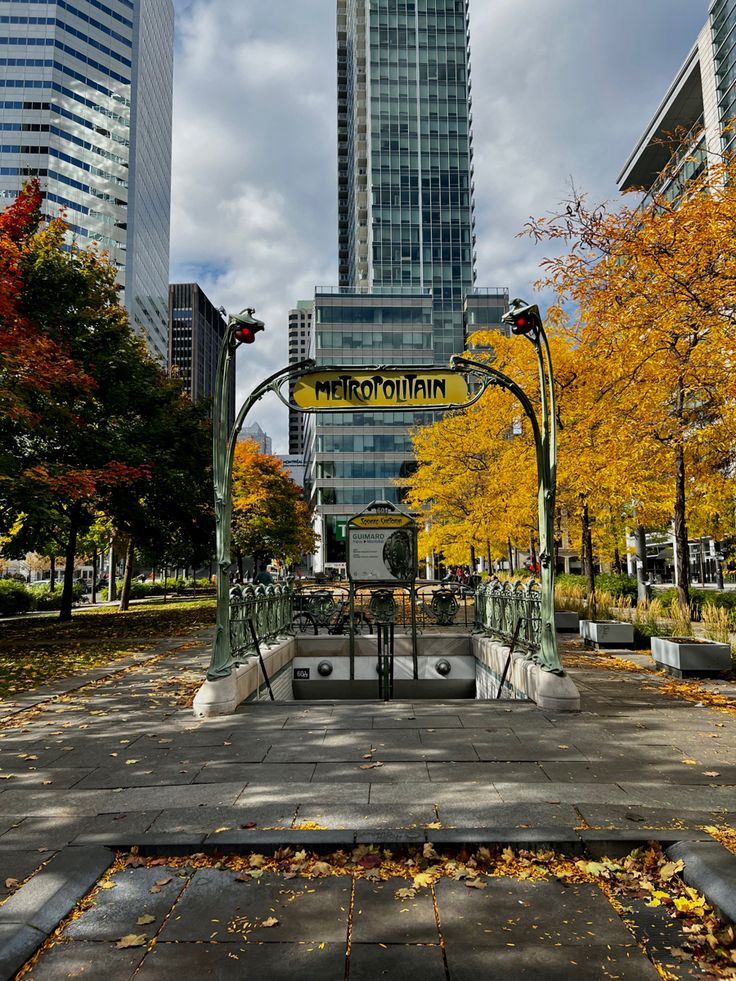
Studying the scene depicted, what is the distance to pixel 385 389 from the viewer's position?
855cm

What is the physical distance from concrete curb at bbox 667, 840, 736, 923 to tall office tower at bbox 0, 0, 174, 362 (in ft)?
373

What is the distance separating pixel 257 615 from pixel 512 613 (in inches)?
174

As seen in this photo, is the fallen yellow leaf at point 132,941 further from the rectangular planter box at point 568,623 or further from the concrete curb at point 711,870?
the rectangular planter box at point 568,623

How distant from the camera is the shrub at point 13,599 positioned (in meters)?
29.7

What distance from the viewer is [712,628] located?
42.8 ft

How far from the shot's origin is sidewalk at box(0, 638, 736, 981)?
4.16 meters

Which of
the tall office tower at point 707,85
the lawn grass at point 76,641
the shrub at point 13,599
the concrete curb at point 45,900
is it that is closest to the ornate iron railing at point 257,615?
the lawn grass at point 76,641

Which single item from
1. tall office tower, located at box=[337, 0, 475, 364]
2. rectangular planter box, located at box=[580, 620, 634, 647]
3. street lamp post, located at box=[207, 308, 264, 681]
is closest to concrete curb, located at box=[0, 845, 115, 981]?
street lamp post, located at box=[207, 308, 264, 681]

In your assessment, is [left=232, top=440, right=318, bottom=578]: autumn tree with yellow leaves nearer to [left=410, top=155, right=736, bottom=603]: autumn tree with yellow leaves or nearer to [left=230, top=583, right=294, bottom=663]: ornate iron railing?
[left=410, top=155, right=736, bottom=603]: autumn tree with yellow leaves

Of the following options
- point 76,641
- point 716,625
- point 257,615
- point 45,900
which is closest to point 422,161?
point 76,641

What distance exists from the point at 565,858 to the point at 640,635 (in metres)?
11.4

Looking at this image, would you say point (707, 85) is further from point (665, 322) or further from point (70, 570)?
point (70, 570)

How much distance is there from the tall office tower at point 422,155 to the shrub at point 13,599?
83.1 meters

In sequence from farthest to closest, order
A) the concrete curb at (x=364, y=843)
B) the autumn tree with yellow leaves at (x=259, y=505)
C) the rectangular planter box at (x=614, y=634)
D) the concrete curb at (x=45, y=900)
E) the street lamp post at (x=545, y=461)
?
the autumn tree with yellow leaves at (x=259, y=505)
the rectangular planter box at (x=614, y=634)
the street lamp post at (x=545, y=461)
the concrete curb at (x=364, y=843)
the concrete curb at (x=45, y=900)
